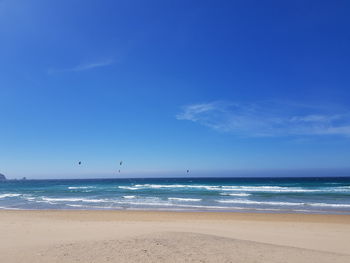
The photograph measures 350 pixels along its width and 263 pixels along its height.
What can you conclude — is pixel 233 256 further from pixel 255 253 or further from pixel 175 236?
pixel 175 236

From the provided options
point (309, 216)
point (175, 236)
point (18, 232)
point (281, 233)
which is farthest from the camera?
point (309, 216)

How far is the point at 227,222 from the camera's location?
14.2m

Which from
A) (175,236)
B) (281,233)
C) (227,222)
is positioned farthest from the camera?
(227,222)

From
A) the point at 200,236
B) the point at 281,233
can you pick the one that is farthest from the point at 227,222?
the point at 200,236

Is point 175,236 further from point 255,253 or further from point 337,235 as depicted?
point 337,235

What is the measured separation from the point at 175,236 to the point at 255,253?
2265mm

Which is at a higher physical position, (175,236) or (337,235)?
(175,236)

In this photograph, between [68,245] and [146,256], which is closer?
[146,256]

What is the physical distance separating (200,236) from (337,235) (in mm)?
6279

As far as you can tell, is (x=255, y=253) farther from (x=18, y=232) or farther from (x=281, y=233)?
(x=18, y=232)

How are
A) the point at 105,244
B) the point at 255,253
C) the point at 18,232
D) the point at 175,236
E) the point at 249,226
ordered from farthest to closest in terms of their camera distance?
the point at 249,226 < the point at 18,232 < the point at 175,236 < the point at 105,244 < the point at 255,253

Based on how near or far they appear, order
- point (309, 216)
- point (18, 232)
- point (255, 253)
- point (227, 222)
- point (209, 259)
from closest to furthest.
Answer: point (209, 259), point (255, 253), point (18, 232), point (227, 222), point (309, 216)

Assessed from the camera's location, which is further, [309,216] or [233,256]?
[309,216]

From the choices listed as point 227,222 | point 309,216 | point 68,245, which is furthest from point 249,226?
point 68,245
